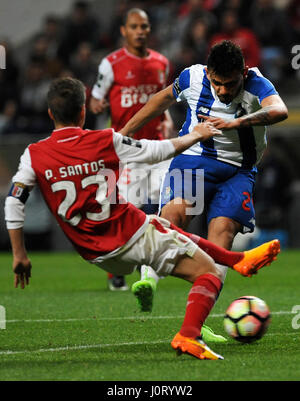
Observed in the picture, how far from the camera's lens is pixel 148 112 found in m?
6.64

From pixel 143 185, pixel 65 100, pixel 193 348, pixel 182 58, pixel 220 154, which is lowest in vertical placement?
pixel 193 348

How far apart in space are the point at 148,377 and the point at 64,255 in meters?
11.3

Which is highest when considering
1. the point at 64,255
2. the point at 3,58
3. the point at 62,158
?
the point at 3,58

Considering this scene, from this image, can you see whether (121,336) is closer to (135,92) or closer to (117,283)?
(117,283)

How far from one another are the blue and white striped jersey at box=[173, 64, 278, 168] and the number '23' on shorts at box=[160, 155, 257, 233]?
0.07 metres

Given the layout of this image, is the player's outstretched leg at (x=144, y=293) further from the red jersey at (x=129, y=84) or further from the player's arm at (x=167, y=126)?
the red jersey at (x=129, y=84)

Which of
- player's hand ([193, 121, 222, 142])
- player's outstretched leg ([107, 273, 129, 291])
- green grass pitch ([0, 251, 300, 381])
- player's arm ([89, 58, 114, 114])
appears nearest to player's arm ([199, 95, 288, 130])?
player's hand ([193, 121, 222, 142])

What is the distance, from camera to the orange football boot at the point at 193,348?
5070mm

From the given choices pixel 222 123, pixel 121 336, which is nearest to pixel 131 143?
pixel 222 123

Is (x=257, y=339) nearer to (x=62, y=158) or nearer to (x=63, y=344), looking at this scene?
(x=63, y=344)

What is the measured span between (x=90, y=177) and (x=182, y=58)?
11155mm
